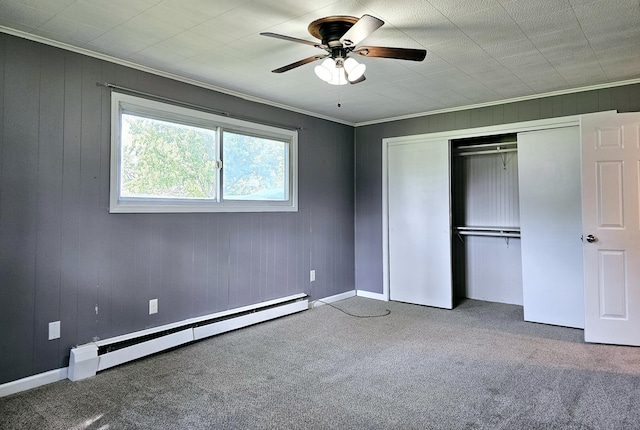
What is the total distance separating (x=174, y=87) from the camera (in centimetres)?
350

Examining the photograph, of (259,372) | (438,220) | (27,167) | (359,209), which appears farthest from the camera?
(359,209)

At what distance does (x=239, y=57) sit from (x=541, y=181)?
3284 mm

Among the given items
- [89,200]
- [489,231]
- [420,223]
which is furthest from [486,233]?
[89,200]

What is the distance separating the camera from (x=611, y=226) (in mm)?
3438

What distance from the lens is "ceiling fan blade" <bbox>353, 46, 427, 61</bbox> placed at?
2234mm

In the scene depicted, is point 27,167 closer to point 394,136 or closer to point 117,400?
point 117,400

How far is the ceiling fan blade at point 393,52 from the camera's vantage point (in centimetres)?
223

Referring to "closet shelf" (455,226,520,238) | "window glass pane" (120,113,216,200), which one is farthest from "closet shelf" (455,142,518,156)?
"window glass pane" (120,113,216,200)

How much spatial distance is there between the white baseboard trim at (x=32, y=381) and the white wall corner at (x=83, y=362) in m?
0.07

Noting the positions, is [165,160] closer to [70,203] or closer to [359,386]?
[70,203]

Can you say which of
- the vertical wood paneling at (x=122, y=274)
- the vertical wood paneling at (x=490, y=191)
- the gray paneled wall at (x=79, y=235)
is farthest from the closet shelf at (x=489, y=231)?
the vertical wood paneling at (x=122, y=274)

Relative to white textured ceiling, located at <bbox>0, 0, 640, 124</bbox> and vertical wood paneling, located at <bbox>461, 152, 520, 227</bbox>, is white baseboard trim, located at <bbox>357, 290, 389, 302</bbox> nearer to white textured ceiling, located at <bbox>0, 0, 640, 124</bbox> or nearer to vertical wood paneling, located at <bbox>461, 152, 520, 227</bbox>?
vertical wood paneling, located at <bbox>461, 152, 520, 227</bbox>

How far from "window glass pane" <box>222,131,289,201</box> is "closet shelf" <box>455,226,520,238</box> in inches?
96.1

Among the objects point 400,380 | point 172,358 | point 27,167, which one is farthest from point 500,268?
point 27,167
